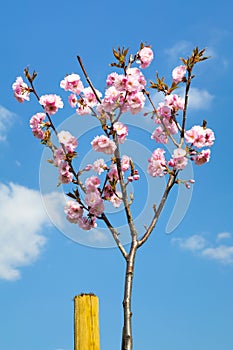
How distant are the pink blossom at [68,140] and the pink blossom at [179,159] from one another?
0.73 meters

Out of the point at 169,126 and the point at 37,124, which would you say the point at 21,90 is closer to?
the point at 37,124

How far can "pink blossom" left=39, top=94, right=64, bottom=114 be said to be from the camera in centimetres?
377

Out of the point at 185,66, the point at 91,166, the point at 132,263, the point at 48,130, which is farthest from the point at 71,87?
the point at 132,263

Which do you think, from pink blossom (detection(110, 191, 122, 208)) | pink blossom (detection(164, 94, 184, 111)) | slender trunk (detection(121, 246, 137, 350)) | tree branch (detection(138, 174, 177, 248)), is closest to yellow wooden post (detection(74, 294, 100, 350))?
slender trunk (detection(121, 246, 137, 350))

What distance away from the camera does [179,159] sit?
3646 mm

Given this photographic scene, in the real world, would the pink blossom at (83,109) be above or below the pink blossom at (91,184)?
above

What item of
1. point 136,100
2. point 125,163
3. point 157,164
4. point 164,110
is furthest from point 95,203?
point 164,110

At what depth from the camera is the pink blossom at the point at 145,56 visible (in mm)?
3875

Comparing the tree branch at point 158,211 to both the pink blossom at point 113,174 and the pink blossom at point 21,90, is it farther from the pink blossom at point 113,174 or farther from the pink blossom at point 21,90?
the pink blossom at point 21,90

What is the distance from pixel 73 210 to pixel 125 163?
0.54m

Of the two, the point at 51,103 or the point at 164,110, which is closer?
the point at 51,103

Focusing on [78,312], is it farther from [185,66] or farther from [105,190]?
[185,66]

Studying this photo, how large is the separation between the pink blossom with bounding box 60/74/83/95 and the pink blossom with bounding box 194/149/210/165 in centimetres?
103

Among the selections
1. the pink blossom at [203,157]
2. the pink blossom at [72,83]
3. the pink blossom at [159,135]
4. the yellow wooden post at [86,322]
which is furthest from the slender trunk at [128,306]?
the pink blossom at [72,83]
